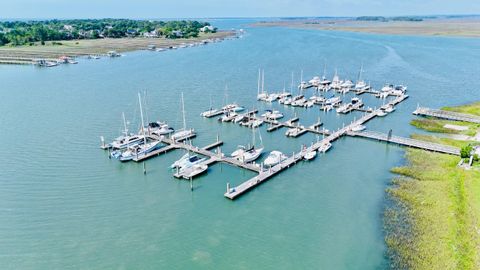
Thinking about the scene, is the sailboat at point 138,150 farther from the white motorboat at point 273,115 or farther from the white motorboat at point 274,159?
the white motorboat at point 273,115

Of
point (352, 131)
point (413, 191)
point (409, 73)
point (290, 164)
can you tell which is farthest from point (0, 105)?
point (409, 73)

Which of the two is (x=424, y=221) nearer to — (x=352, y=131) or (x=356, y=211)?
(x=356, y=211)

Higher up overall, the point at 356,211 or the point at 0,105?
the point at 0,105

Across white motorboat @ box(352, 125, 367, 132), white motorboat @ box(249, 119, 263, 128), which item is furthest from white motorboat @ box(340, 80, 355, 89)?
white motorboat @ box(249, 119, 263, 128)

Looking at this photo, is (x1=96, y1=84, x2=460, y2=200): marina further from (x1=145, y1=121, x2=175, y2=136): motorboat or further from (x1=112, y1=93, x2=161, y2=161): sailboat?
(x1=145, y1=121, x2=175, y2=136): motorboat

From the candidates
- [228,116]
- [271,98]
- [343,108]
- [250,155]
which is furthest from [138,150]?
[343,108]

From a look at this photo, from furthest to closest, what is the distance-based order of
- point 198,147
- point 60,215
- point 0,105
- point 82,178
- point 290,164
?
point 0,105
point 198,147
point 290,164
point 82,178
point 60,215
